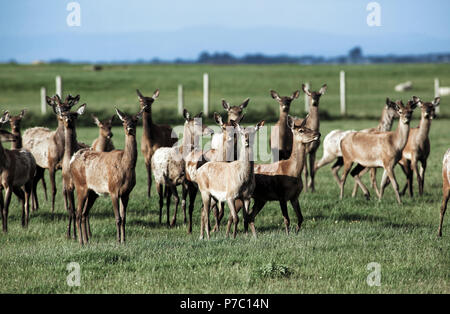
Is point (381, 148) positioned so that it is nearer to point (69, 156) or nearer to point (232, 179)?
point (232, 179)

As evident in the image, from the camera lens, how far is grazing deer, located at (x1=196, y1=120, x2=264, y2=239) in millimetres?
10312

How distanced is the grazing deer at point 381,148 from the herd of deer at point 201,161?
0.02m

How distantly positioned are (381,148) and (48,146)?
7029mm

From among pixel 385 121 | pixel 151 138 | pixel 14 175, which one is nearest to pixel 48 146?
pixel 14 175

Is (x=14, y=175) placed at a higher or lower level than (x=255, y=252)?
higher

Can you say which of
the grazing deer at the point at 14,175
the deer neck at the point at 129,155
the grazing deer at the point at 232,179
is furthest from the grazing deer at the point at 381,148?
the grazing deer at the point at 14,175

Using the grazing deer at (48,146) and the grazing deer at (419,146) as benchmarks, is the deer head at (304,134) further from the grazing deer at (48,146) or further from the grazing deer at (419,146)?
the grazing deer at (419,146)

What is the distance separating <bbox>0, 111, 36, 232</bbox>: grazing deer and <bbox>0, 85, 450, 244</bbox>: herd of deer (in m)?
0.02

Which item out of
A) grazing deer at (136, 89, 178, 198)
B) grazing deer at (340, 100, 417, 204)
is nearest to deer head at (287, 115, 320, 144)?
grazing deer at (340, 100, 417, 204)

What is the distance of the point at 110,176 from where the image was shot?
415 inches

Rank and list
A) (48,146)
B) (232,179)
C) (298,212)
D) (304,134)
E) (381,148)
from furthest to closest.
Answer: (381,148) < (48,146) < (304,134) < (298,212) < (232,179)

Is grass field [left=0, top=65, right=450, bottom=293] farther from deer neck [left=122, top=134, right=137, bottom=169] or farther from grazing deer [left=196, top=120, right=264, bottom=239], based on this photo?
deer neck [left=122, top=134, right=137, bottom=169]
